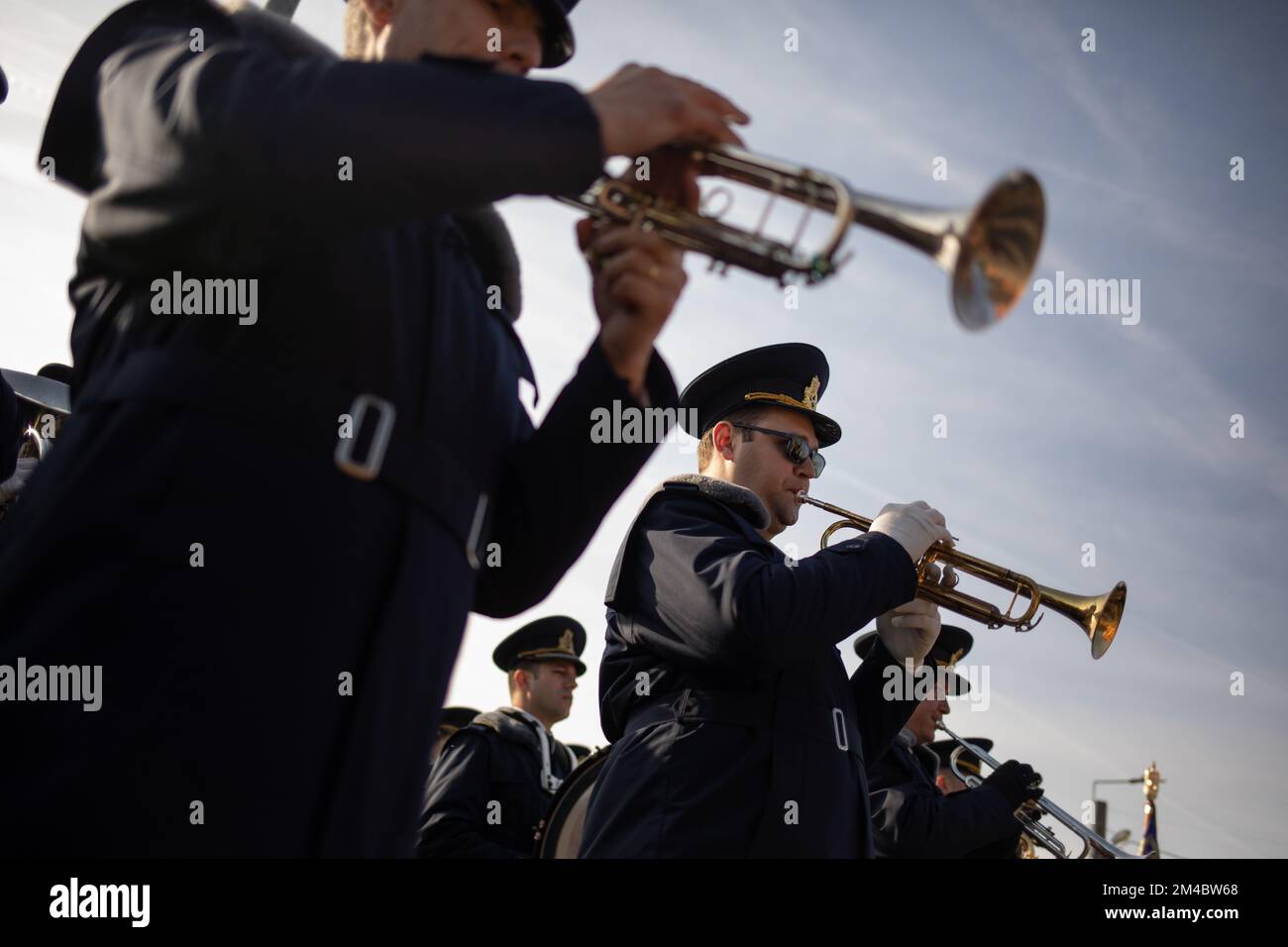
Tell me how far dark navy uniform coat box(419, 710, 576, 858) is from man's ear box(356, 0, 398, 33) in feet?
17.2

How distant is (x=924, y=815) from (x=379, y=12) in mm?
5284

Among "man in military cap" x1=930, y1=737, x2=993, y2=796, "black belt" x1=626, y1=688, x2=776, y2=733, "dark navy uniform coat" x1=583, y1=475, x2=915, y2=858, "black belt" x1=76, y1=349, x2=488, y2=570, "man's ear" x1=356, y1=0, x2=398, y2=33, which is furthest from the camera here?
"man in military cap" x1=930, y1=737, x2=993, y2=796

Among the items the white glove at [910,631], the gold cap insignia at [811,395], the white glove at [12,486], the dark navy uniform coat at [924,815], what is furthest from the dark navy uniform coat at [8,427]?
the dark navy uniform coat at [924,815]

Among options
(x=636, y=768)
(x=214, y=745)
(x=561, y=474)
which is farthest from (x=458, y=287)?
(x=636, y=768)

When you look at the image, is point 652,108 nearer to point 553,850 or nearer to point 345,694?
point 345,694

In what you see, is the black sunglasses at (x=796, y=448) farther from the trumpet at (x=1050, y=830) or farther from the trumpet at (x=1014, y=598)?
the trumpet at (x=1050, y=830)

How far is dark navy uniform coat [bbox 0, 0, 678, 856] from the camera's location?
154cm

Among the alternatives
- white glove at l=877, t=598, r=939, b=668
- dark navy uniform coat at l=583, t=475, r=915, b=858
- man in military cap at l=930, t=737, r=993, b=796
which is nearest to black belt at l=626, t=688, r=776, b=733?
dark navy uniform coat at l=583, t=475, r=915, b=858

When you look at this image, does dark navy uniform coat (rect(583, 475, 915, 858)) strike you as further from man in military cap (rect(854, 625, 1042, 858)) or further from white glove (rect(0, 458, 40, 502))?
white glove (rect(0, 458, 40, 502))

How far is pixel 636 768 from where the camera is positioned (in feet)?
A: 12.0

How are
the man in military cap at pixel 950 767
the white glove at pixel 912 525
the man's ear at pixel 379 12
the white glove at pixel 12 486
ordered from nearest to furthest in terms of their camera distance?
the man's ear at pixel 379 12
the white glove at pixel 912 525
the white glove at pixel 12 486
the man in military cap at pixel 950 767

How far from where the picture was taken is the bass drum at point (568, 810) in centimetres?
470

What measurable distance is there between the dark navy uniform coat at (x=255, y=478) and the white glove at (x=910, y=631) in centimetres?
312

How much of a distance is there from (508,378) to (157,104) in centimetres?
76
